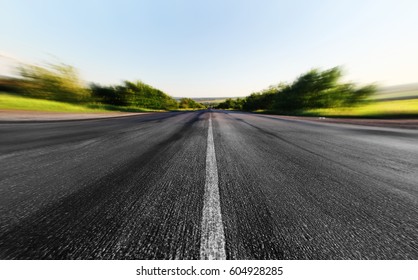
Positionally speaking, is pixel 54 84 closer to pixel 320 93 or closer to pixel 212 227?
pixel 212 227

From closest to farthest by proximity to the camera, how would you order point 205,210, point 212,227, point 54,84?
point 212,227
point 205,210
point 54,84

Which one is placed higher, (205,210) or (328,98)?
(328,98)

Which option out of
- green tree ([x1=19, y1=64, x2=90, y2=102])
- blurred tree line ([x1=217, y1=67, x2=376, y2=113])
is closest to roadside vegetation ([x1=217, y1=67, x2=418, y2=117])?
blurred tree line ([x1=217, y1=67, x2=376, y2=113])

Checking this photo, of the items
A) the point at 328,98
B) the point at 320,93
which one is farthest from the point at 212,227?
the point at 320,93

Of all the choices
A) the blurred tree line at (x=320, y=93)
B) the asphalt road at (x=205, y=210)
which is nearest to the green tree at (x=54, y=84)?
the asphalt road at (x=205, y=210)

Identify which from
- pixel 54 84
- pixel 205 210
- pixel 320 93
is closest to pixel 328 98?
pixel 320 93

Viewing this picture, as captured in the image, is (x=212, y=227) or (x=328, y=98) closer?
(x=212, y=227)

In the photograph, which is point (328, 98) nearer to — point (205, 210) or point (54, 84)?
point (205, 210)

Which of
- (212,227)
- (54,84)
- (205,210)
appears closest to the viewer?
(212,227)

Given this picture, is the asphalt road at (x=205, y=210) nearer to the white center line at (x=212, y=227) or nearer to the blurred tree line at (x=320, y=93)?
the white center line at (x=212, y=227)

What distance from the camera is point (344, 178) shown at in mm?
2418
